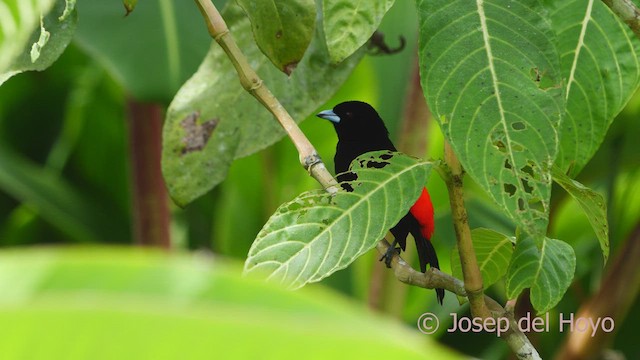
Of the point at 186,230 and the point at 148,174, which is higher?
the point at 148,174

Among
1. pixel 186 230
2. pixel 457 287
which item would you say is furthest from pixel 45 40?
pixel 186 230

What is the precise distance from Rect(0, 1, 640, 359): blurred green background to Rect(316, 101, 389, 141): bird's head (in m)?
0.19

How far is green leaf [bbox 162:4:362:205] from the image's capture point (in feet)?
3.14

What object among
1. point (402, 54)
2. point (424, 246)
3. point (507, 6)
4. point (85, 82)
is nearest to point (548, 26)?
point (507, 6)

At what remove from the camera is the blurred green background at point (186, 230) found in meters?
0.20

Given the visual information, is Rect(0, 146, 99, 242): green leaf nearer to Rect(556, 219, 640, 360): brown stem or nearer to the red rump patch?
Rect(556, 219, 640, 360): brown stem

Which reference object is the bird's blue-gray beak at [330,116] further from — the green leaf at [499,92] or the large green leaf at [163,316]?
the large green leaf at [163,316]

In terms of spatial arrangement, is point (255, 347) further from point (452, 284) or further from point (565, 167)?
point (565, 167)

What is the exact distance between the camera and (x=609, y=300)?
58.7 inches

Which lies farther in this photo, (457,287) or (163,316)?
(457,287)

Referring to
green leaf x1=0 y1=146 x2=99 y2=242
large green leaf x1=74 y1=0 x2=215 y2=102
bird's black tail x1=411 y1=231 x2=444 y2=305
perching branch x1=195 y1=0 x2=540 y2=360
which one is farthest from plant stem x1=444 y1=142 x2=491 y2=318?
green leaf x1=0 y1=146 x2=99 y2=242

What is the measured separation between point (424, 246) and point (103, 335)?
78 cm

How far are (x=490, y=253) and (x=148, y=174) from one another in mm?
856

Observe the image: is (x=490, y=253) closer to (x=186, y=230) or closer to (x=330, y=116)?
(x=330, y=116)
